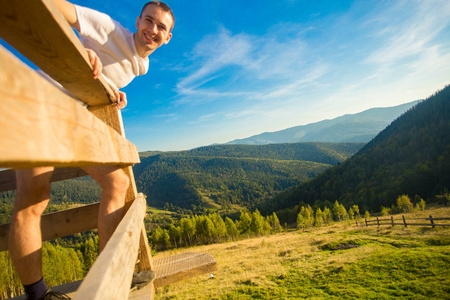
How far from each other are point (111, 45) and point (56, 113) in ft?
→ 5.14

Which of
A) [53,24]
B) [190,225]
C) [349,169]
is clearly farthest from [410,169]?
[53,24]

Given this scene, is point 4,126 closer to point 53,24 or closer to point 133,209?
point 53,24

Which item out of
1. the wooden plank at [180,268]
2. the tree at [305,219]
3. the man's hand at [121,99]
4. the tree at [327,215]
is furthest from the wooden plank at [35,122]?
the tree at [327,215]

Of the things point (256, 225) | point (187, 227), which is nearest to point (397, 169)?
point (256, 225)

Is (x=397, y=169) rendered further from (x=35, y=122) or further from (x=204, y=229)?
(x=35, y=122)

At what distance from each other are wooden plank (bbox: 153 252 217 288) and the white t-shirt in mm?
2009

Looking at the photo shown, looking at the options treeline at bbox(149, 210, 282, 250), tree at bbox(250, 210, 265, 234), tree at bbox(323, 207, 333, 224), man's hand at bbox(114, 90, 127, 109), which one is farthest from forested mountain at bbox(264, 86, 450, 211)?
Result: man's hand at bbox(114, 90, 127, 109)

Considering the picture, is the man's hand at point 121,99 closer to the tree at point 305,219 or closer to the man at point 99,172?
the man at point 99,172

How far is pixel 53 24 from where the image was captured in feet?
2.88

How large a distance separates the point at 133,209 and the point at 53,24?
49.0 inches

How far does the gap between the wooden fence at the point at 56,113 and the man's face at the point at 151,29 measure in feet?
1.89

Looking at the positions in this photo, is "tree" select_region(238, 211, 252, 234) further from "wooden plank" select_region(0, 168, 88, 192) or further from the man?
the man

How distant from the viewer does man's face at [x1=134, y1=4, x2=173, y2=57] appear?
6.53 feet

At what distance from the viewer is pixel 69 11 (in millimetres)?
1281
